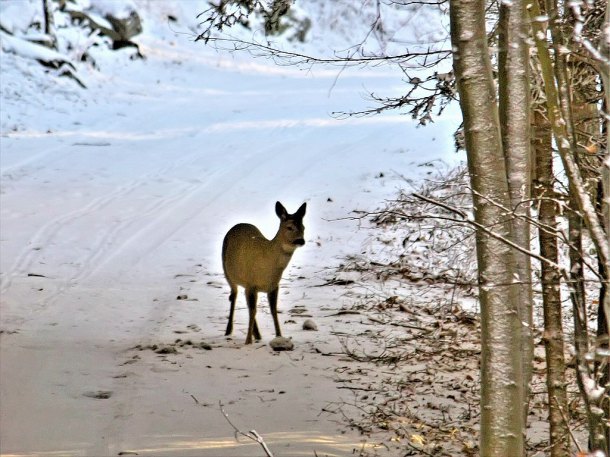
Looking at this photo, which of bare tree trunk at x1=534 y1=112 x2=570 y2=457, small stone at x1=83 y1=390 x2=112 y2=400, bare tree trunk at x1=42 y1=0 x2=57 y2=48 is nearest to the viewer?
bare tree trunk at x1=534 y1=112 x2=570 y2=457

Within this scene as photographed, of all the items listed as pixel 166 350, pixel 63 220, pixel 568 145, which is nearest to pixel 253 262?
pixel 166 350

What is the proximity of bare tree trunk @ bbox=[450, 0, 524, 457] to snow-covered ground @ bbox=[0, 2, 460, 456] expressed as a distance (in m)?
0.98

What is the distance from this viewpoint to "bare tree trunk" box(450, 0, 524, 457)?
3.95 metres

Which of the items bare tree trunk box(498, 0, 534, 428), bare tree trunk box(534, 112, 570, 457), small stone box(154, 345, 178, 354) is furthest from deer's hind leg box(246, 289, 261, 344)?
bare tree trunk box(498, 0, 534, 428)

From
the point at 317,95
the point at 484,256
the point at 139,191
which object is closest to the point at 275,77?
the point at 317,95

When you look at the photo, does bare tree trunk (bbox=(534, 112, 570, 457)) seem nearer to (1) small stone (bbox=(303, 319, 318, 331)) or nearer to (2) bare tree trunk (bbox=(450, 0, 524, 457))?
(2) bare tree trunk (bbox=(450, 0, 524, 457))

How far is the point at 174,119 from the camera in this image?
69.6 feet

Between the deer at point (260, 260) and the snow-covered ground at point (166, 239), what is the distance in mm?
433

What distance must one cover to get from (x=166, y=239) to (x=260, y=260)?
3766mm

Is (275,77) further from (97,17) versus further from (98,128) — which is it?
(98,128)

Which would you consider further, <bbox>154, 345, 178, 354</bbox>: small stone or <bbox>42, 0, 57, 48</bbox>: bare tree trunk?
<bbox>42, 0, 57, 48</bbox>: bare tree trunk

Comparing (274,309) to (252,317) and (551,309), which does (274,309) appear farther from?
(551,309)

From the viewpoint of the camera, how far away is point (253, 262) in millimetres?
9188

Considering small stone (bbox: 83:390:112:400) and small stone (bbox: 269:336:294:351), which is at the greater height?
small stone (bbox: 269:336:294:351)
